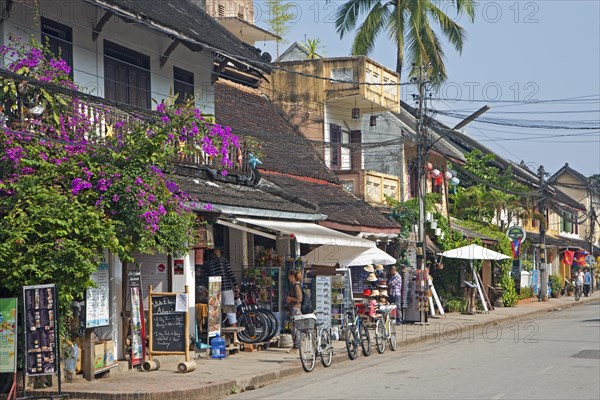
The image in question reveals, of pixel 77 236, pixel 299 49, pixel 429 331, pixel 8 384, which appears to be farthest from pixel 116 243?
pixel 299 49

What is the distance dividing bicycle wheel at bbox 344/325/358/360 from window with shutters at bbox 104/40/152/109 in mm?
6449

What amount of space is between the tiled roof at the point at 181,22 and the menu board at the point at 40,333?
5.58 metres

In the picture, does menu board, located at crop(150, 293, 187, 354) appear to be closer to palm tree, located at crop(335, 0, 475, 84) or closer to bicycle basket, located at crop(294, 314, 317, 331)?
bicycle basket, located at crop(294, 314, 317, 331)

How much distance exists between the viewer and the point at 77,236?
13531 mm

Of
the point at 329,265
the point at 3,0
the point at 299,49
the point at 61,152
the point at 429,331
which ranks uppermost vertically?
the point at 299,49

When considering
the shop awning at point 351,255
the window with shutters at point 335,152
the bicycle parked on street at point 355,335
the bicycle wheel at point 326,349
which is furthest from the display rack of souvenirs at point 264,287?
the window with shutters at point 335,152

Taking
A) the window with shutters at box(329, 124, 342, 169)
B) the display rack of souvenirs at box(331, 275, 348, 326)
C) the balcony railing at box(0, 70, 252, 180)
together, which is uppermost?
the window with shutters at box(329, 124, 342, 169)

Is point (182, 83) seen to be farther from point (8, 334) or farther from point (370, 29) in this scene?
point (370, 29)

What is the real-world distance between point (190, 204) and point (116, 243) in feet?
9.61

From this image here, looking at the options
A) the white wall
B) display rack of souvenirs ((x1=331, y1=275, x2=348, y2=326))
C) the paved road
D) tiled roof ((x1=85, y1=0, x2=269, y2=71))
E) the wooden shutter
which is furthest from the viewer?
the wooden shutter

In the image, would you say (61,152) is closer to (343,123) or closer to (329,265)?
(329,265)

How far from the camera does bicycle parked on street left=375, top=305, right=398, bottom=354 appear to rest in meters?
20.8

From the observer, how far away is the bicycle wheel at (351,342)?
63.1ft

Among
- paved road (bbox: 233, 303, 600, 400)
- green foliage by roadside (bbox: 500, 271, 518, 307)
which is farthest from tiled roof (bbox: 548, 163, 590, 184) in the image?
paved road (bbox: 233, 303, 600, 400)
